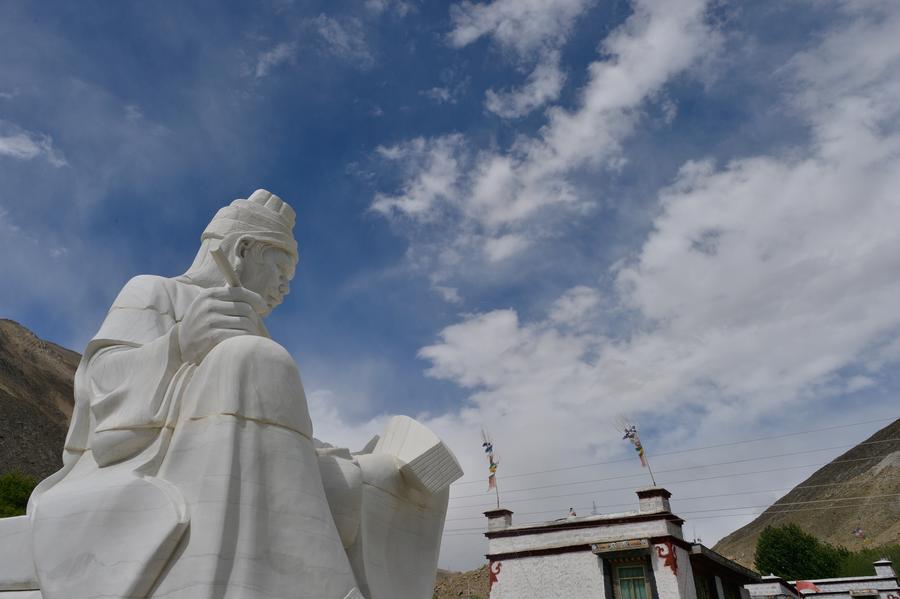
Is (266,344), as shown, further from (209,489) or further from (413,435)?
(413,435)

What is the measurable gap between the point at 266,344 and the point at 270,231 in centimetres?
178

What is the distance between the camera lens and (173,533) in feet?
12.6

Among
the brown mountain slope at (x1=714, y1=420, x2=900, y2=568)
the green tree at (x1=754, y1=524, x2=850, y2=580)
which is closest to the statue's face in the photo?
the green tree at (x1=754, y1=524, x2=850, y2=580)

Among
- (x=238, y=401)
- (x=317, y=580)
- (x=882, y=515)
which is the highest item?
(x=882, y=515)

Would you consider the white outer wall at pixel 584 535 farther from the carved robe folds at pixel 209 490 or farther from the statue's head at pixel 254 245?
the statue's head at pixel 254 245

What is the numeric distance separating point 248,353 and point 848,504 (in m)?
98.5

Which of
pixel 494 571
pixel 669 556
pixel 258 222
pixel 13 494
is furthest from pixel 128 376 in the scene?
pixel 13 494

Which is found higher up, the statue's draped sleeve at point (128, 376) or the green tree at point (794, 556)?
the green tree at point (794, 556)

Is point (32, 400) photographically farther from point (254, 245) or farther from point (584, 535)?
point (254, 245)

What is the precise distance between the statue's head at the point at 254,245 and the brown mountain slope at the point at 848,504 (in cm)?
7066

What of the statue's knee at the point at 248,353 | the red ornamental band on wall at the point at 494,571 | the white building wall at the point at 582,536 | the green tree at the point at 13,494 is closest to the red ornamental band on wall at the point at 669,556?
the white building wall at the point at 582,536

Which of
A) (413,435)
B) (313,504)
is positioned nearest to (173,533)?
(313,504)

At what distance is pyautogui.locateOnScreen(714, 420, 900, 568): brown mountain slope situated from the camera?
7494 centimetres

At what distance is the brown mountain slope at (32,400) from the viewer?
46.7 meters
